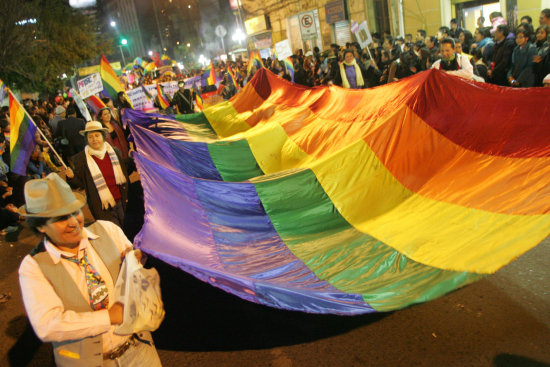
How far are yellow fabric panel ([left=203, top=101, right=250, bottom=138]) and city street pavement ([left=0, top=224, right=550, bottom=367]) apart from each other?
4.78 meters

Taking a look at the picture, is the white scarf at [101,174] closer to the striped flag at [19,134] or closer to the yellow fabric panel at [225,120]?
the striped flag at [19,134]

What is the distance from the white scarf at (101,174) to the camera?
4727mm

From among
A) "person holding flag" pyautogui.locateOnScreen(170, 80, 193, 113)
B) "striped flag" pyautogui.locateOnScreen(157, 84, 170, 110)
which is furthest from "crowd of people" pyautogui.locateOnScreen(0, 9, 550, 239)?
"striped flag" pyautogui.locateOnScreen(157, 84, 170, 110)

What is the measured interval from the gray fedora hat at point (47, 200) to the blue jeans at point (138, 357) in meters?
0.88

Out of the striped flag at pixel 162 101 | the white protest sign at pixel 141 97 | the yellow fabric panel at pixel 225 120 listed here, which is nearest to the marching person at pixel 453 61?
the yellow fabric panel at pixel 225 120

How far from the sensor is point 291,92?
8547 mm

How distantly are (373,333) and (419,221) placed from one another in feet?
3.77

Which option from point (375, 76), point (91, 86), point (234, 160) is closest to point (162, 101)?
point (91, 86)

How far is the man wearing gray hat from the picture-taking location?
2.04m

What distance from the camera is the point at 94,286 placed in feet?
7.48

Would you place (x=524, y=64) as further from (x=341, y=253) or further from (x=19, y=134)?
(x=19, y=134)

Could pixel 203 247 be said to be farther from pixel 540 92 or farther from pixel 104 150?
pixel 540 92

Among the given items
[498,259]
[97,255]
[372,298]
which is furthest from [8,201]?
[498,259]

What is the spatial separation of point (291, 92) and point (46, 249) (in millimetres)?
6949
